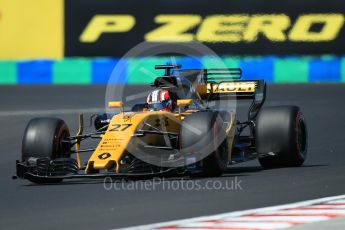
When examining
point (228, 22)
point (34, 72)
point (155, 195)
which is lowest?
point (155, 195)

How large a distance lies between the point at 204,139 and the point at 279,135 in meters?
1.44

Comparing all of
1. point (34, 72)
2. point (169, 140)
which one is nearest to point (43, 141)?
point (169, 140)

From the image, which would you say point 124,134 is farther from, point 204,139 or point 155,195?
point 155,195

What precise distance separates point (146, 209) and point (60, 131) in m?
2.84

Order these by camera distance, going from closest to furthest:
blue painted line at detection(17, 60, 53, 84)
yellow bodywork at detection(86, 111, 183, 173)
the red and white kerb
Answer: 1. the red and white kerb
2. yellow bodywork at detection(86, 111, 183, 173)
3. blue painted line at detection(17, 60, 53, 84)

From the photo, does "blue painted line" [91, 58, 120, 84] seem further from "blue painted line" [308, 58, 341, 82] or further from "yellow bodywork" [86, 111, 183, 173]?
"yellow bodywork" [86, 111, 183, 173]

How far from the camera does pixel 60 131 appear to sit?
1123 cm

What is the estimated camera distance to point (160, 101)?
11.4m

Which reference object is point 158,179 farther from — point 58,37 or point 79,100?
point 58,37

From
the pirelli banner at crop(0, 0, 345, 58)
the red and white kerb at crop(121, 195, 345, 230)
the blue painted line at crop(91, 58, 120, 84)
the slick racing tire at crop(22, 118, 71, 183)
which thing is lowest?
the red and white kerb at crop(121, 195, 345, 230)

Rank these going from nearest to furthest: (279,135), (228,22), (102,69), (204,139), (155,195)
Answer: (155,195) < (204,139) < (279,135) < (228,22) < (102,69)

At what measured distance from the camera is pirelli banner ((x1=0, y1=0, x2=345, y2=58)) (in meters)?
23.2

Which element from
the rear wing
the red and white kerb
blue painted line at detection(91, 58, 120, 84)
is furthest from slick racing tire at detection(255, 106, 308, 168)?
blue painted line at detection(91, 58, 120, 84)

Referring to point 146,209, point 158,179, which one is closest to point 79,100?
point 158,179
